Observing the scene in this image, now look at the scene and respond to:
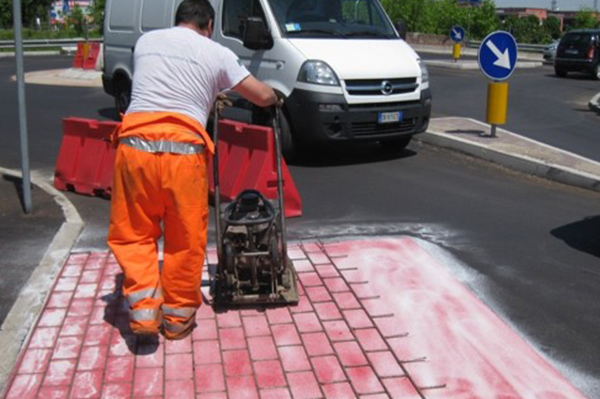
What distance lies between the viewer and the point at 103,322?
16.4 ft

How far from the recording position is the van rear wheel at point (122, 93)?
12820 millimetres

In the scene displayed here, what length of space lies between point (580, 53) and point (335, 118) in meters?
20.3

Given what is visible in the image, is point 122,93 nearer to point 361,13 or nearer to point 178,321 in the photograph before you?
point 361,13

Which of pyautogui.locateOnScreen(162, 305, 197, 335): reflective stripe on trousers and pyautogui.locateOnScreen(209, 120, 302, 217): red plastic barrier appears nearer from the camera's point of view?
pyautogui.locateOnScreen(162, 305, 197, 335): reflective stripe on trousers

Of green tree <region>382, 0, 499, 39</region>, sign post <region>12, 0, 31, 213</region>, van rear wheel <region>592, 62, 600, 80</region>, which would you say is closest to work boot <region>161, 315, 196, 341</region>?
sign post <region>12, 0, 31, 213</region>

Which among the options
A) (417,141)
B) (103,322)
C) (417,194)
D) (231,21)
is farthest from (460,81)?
(103,322)

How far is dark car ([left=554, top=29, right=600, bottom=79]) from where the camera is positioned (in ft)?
88.3

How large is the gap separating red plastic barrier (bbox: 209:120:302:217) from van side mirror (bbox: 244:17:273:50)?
199cm

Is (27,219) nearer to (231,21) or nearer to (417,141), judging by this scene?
(231,21)

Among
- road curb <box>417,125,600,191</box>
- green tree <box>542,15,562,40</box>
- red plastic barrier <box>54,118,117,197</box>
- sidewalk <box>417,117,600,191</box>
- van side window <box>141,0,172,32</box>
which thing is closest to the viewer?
red plastic barrier <box>54,118,117,197</box>

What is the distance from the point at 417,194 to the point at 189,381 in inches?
185

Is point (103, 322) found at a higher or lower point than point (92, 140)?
lower

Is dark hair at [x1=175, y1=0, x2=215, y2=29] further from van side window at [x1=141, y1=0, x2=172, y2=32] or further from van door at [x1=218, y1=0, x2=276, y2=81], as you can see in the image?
van side window at [x1=141, y1=0, x2=172, y2=32]

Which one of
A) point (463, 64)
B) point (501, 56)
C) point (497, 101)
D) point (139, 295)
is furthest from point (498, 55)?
point (463, 64)
